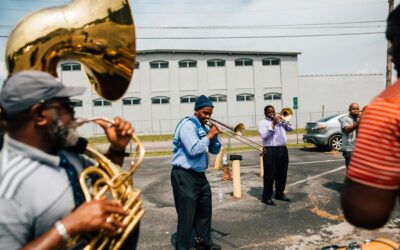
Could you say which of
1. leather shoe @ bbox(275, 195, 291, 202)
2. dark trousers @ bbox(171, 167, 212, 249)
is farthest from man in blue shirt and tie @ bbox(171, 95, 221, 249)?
leather shoe @ bbox(275, 195, 291, 202)

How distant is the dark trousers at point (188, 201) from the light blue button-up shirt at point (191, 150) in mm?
79

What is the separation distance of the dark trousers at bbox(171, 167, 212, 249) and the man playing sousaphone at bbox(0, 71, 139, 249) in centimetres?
241

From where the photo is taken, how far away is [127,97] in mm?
30625

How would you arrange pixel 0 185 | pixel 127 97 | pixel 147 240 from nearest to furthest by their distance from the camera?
pixel 0 185 < pixel 147 240 < pixel 127 97

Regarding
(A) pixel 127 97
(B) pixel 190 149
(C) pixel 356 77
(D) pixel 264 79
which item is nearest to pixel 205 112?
A: (B) pixel 190 149

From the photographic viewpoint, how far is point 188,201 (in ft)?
13.4

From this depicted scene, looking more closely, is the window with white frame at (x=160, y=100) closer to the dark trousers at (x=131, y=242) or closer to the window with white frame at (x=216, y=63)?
the window with white frame at (x=216, y=63)

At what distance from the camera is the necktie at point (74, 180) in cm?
171

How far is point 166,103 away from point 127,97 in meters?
3.32

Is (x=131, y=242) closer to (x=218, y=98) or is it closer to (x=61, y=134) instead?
(x=61, y=134)

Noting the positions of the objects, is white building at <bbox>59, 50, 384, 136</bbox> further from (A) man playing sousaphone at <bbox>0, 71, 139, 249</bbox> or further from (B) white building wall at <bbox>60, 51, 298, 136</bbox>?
(A) man playing sousaphone at <bbox>0, 71, 139, 249</bbox>

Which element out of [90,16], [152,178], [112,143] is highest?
[90,16]

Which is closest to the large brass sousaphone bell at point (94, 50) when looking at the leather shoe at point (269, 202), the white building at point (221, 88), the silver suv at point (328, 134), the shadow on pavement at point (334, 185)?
the leather shoe at point (269, 202)

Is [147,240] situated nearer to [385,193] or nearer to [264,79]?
[385,193]
